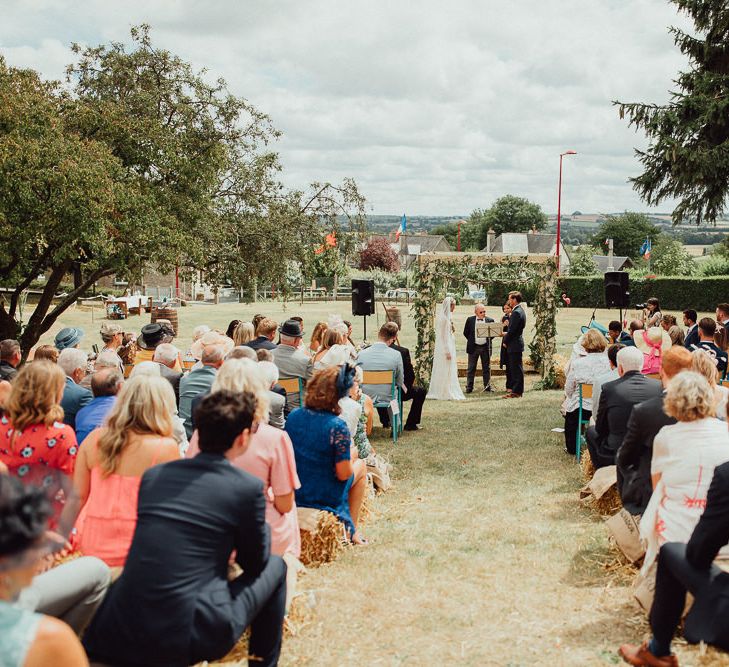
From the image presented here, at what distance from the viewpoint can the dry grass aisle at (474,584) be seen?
4129 millimetres

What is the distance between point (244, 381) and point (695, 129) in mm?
14290

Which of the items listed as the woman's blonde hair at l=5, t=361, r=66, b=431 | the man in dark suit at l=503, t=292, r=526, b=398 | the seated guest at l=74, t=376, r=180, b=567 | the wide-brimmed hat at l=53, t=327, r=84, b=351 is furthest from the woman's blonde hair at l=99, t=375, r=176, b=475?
the man in dark suit at l=503, t=292, r=526, b=398

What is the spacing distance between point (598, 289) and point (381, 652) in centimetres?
4614

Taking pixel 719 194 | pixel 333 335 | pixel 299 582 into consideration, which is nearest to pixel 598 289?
pixel 719 194

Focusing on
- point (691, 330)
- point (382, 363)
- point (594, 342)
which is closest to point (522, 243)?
point (691, 330)

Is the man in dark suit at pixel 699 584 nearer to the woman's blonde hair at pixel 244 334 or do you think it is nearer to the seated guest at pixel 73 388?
the seated guest at pixel 73 388

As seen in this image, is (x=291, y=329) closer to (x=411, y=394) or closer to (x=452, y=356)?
(x=411, y=394)

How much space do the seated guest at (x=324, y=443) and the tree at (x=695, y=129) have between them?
1277cm

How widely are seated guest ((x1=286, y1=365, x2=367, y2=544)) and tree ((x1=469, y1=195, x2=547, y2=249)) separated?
12090 cm

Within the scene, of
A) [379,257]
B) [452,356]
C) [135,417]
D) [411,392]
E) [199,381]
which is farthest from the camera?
[379,257]

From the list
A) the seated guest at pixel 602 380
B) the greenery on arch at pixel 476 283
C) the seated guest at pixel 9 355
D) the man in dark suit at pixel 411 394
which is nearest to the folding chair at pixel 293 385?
the man in dark suit at pixel 411 394

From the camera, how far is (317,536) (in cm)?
527

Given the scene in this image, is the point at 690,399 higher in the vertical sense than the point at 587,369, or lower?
higher

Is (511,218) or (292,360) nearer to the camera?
(292,360)
